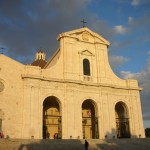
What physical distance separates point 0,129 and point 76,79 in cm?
1038

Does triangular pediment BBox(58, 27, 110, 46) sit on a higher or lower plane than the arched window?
higher

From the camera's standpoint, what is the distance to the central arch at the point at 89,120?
105ft

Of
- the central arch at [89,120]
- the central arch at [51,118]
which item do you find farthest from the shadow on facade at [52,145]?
the central arch at [89,120]

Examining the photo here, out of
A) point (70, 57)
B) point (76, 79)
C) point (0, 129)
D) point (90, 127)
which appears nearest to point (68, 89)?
point (76, 79)

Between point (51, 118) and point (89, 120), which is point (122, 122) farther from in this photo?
point (51, 118)

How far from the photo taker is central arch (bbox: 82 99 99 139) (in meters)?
31.9

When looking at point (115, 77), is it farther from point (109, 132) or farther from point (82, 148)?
point (82, 148)

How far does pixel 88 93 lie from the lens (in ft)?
102

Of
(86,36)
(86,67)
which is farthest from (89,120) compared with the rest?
(86,36)

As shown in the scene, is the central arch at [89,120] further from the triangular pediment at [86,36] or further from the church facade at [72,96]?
the triangular pediment at [86,36]

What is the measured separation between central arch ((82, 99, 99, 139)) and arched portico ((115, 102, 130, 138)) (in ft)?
10.6

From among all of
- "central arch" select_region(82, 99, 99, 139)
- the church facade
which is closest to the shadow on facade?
the church facade

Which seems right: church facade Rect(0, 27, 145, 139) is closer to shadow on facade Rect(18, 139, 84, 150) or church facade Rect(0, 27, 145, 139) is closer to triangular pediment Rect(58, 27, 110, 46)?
triangular pediment Rect(58, 27, 110, 46)

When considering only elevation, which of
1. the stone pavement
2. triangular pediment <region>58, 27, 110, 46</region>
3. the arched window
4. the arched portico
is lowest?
the stone pavement
